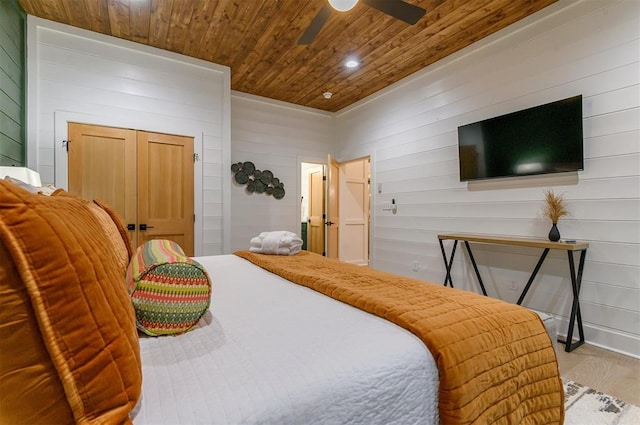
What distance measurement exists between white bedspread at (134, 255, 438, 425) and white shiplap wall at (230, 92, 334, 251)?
3.84 meters

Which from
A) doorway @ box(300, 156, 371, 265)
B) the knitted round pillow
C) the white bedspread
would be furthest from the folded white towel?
doorway @ box(300, 156, 371, 265)

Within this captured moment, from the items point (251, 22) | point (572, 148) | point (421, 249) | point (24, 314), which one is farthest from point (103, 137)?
point (572, 148)

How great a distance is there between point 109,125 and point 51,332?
140 inches

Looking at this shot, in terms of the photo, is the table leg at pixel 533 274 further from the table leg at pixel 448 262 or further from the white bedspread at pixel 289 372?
the white bedspread at pixel 289 372

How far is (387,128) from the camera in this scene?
4586 mm

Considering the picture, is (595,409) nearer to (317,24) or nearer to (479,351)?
(479,351)

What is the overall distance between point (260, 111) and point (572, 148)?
13.4 ft

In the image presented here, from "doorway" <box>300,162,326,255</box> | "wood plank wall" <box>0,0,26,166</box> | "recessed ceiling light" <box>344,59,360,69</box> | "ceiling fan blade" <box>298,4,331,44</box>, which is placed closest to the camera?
"ceiling fan blade" <box>298,4,331,44</box>

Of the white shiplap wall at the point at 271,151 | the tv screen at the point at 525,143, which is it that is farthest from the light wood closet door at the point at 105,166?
the tv screen at the point at 525,143

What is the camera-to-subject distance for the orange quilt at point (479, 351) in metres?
0.89

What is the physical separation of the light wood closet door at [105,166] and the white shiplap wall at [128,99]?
9cm

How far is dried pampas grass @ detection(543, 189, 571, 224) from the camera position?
8.71 ft

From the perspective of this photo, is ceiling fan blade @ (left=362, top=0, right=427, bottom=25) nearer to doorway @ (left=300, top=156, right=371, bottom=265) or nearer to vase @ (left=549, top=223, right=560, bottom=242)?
vase @ (left=549, top=223, right=560, bottom=242)

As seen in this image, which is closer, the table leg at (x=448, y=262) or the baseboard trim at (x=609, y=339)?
the baseboard trim at (x=609, y=339)
